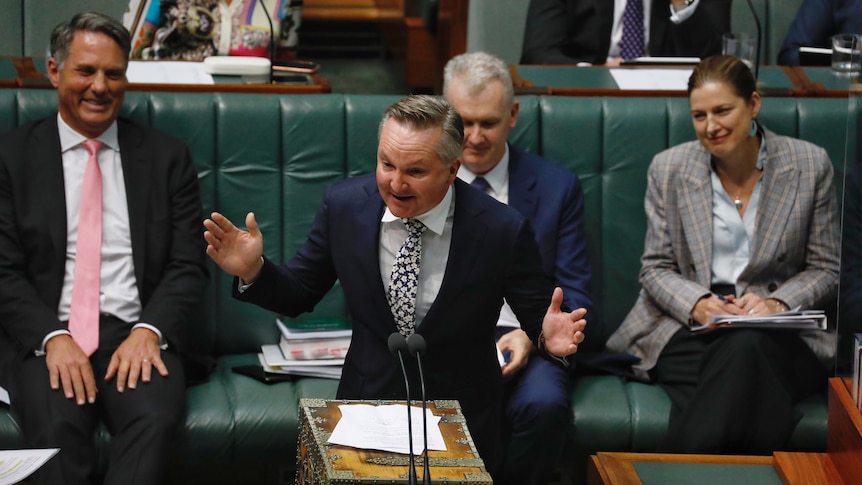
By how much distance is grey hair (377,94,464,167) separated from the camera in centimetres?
255

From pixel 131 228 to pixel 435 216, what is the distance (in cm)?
101

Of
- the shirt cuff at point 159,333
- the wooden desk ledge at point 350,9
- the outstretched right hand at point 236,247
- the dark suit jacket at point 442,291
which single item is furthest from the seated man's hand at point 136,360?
the wooden desk ledge at point 350,9

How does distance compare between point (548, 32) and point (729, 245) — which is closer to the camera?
point (729, 245)

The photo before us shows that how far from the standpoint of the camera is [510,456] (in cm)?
308

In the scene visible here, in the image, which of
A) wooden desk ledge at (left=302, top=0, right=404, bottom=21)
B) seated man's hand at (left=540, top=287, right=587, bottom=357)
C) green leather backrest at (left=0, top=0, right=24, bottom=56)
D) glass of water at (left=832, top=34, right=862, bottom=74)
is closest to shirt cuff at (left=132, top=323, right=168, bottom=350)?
seated man's hand at (left=540, top=287, right=587, bottom=357)

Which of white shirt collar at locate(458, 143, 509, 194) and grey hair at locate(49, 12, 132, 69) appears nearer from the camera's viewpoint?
grey hair at locate(49, 12, 132, 69)

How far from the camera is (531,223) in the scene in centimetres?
339

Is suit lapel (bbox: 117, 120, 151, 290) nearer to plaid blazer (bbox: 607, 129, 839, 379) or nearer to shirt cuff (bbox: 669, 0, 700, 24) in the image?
plaid blazer (bbox: 607, 129, 839, 379)

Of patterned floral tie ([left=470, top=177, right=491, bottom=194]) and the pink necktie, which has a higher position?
patterned floral tie ([left=470, top=177, right=491, bottom=194])

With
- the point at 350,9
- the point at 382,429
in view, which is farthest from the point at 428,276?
the point at 350,9

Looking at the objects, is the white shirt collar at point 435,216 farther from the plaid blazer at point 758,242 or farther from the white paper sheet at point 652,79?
the white paper sheet at point 652,79

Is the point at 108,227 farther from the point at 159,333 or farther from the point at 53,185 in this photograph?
the point at 159,333

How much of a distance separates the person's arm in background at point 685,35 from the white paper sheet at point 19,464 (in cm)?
298

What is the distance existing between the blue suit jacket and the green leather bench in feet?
0.49
